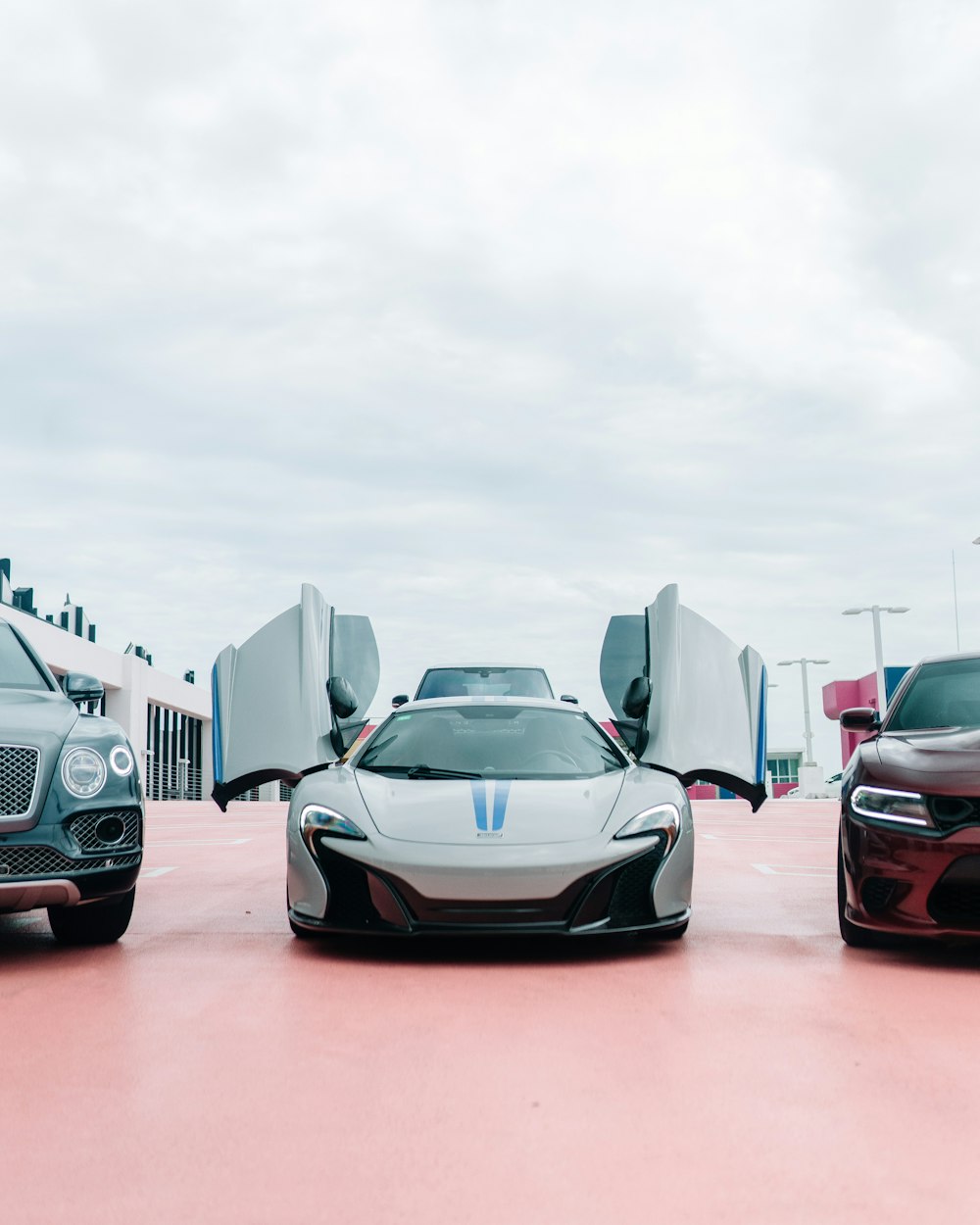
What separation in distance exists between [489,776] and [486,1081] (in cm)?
265

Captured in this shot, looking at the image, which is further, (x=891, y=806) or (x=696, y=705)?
(x=696, y=705)

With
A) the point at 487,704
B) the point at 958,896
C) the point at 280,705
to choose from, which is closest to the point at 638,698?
the point at 487,704

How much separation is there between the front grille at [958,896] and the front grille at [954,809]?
0.49ft

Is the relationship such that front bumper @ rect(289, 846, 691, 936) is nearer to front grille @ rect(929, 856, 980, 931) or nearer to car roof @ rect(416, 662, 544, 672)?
front grille @ rect(929, 856, 980, 931)

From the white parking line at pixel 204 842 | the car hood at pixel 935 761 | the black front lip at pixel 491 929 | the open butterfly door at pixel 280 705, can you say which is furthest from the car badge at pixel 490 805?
the white parking line at pixel 204 842

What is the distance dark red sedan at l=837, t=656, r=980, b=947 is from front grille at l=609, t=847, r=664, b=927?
0.87 metres

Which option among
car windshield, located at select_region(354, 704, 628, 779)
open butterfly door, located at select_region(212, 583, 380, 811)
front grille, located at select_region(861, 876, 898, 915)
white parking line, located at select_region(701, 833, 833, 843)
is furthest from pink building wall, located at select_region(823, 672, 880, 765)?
front grille, located at select_region(861, 876, 898, 915)

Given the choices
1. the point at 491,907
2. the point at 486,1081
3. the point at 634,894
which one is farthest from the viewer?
the point at 634,894

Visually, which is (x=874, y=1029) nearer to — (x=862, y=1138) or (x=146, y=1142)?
(x=862, y=1138)

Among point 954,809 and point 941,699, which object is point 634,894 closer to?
point 954,809

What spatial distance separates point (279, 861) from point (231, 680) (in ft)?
13.8

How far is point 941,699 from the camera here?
646 cm

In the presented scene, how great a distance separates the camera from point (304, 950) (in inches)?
228

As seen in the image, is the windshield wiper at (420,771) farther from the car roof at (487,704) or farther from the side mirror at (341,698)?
the side mirror at (341,698)
